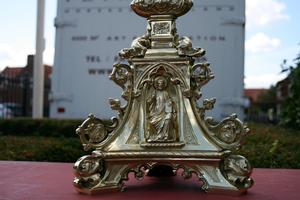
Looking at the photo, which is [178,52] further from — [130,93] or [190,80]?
[130,93]

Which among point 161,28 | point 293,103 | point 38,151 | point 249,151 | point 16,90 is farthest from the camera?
point 16,90

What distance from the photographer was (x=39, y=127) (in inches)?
299

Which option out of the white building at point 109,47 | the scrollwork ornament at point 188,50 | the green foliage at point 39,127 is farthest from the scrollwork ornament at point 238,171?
the white building at point 109,47

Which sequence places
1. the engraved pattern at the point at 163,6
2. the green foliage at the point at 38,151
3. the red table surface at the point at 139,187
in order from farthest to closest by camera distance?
the green foliage at the point at 38,151, the engraved pattern at the point at 163,6, the red table surface at the point at 139,187

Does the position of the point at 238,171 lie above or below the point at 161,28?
below

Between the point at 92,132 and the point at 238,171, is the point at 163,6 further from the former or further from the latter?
the point at 238,171

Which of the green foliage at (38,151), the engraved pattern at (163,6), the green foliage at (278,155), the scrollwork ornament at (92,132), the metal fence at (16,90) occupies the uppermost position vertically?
the engraved pattern at (163,6)

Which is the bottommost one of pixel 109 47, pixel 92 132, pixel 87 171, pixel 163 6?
pixel 87 171

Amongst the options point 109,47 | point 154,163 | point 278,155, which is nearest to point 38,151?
point 278,155

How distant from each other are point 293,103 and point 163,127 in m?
5.75

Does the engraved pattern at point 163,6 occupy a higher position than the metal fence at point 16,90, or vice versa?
the engraved pattern at point 163,6

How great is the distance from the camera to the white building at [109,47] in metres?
7.35

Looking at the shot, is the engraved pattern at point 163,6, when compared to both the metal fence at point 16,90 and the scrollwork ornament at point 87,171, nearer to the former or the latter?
the scrollwork ornament at point 87,171

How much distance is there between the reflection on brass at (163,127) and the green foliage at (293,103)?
5335 millimetres
